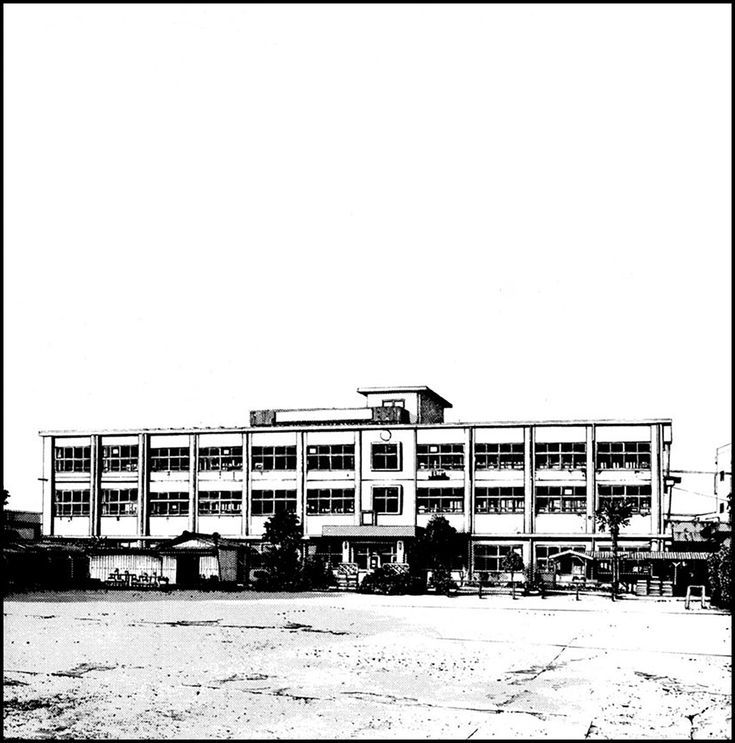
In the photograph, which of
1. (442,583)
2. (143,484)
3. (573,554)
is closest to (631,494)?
(573,554)

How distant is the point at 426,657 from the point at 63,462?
186 ft

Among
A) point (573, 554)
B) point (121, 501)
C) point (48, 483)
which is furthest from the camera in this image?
point (48, 483)

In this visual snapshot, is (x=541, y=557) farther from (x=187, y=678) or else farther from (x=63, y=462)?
(x=187, y=678)

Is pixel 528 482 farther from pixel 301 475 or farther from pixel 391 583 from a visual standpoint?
pixel 391 583

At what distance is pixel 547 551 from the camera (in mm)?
60812

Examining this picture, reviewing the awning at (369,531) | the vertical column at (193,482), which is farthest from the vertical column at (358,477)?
the vertical column at (193,482)

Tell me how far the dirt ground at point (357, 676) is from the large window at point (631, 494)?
A: 30899mm

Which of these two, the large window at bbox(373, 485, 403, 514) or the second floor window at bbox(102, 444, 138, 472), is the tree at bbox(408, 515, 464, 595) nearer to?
the large window at bbox(373, 485, 403, 514)

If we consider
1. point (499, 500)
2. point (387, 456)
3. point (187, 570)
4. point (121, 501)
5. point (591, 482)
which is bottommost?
point (187, 570)

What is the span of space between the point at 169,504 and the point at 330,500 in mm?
11813

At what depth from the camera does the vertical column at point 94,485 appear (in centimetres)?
6938

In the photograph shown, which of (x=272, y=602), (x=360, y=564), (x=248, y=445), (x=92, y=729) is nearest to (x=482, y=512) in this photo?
(x=360, y=564)

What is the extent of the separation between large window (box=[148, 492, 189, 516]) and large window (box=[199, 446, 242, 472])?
252cm

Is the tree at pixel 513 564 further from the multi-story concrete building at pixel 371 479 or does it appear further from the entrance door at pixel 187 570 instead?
the entrance door at pixel 187 570
